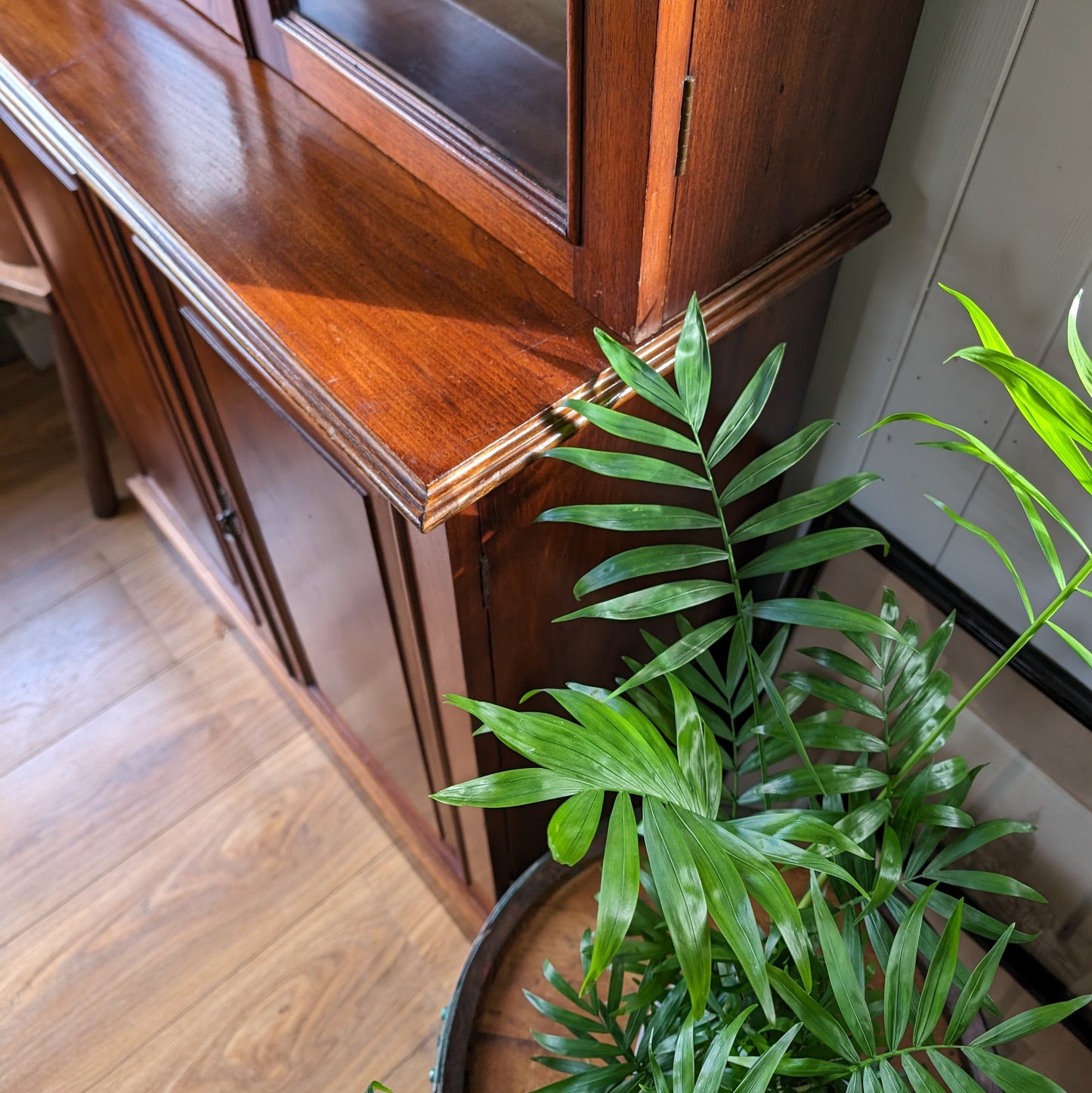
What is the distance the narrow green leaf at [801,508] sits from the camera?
59 centimetres

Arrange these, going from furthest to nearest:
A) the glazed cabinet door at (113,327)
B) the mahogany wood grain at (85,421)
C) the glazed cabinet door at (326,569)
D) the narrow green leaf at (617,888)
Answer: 1. the mahogany wood grain at (85,421)
2. the glazed cabinet door at (113,327)
3. the glazed cabinet door at (326,569)
4. the narrow green leaf at (617,888)

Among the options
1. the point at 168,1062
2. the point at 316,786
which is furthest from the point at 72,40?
the point at 168,1062

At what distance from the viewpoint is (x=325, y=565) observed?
91cm

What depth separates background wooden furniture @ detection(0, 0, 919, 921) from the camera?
555 mm

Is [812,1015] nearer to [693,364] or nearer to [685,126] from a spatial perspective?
[693,364]

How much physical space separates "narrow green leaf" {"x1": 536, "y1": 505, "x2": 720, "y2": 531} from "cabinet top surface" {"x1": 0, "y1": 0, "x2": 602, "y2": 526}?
1.9 inches

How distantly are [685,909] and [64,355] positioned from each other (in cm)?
136

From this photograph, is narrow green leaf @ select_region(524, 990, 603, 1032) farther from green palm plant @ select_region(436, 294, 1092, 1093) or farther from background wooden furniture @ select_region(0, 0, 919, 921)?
background wooden furniture @ select_region(0, 0, 919, 921)

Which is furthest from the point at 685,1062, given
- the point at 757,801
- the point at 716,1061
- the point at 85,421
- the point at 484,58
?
the point at 85,421

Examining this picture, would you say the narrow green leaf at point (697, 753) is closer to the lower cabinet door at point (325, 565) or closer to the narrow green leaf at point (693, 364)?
the narrow green leaf at point (693, 364)

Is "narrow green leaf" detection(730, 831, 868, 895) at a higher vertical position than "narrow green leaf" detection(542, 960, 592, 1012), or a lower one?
higher

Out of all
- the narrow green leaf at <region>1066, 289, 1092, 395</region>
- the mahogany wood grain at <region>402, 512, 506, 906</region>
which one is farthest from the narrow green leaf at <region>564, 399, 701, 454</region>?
the narrow green leaf at <region>1066, 289, 1092, 395</region>

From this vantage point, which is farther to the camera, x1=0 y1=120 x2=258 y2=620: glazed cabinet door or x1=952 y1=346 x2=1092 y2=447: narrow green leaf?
x1=0 y1=120 x2=258 y2=620: glazed cabinet door

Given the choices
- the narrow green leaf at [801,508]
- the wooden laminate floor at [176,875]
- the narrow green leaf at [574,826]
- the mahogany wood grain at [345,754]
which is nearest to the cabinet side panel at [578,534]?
the narrow green leaf at [801,508]
